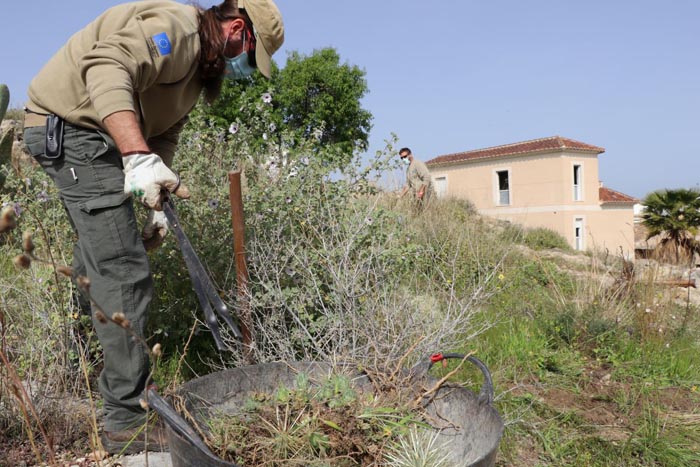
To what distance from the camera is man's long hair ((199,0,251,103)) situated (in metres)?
2.42

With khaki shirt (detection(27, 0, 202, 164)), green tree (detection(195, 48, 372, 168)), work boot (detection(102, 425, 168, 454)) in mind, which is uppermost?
green tree (detection(195, 48, 372, 168))

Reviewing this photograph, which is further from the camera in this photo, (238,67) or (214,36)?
(238,67)

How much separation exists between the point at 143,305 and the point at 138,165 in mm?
602

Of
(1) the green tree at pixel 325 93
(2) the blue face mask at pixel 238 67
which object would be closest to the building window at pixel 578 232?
(1) the green tree at pixel 325 93

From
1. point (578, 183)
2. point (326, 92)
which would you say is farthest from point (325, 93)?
point (578, 183)

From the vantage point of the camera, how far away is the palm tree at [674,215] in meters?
15.1

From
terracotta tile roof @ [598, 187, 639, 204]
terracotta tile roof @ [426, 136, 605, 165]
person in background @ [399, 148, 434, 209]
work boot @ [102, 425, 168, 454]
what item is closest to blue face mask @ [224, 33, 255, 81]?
work boot @ [102, 425, 168, 454]

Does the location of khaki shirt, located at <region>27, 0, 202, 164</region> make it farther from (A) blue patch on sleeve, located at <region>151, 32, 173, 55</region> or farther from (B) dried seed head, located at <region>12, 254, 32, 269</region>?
(B) dried seed head, located at <region>12, 254, 32, 269</region>

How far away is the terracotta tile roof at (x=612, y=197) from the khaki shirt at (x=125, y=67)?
32044 millimetres

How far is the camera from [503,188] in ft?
104

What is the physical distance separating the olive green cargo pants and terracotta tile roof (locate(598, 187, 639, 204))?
3226 centimetres

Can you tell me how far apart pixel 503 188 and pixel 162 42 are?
102ft

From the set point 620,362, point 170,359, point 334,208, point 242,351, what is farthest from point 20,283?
point 620,362

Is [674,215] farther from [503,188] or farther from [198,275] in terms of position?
[503,188]
